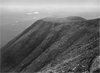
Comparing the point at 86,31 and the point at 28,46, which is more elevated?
the point at 86,31

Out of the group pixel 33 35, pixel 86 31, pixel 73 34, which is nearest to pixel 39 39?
pixel 33 35

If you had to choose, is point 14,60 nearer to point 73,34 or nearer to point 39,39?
point 39,39

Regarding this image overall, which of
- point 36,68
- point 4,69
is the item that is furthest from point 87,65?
point 4,69

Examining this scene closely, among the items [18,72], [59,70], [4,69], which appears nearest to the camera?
[59,70]

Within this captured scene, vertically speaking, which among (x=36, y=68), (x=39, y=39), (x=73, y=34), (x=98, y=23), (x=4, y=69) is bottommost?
(x=4, y=69)

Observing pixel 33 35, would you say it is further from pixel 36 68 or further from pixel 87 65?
pixel 87 65

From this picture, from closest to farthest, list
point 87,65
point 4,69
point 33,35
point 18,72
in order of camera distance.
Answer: point 87,65, point 18,72, point 4,69, point 33,35

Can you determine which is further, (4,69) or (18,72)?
(4,69)
